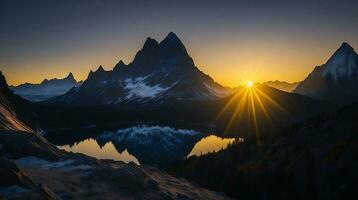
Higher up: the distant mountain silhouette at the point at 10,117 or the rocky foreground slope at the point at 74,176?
the distant mountain silhouette at the point at 10,117

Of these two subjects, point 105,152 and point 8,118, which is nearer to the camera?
point 8,118

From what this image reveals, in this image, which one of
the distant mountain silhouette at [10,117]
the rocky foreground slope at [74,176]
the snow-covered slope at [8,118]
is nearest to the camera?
the rocky foreground slope at [74,176]

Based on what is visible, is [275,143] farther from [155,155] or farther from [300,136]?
[155,155]

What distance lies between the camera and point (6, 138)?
53.5 m

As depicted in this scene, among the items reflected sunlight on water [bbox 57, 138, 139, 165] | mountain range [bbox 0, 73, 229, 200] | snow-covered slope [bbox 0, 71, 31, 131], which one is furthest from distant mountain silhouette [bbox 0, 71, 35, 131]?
reflected sunlight on water [bbox 57, 138, 139, 165]

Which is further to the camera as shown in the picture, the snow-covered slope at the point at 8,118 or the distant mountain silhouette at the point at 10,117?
the distant mountain silhouette at the point at 10,117

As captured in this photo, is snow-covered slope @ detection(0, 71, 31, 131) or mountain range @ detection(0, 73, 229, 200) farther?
snow-covered slope @ detection(0, 71, 31, 131)

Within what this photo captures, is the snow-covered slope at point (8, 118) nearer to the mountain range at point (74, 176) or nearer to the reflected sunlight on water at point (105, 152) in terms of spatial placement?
the mountain range at point (74, 176)

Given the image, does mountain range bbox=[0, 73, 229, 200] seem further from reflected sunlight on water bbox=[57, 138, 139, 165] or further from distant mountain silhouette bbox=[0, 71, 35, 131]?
reflected sunlight on water bbox=[57, 138, 139, 165]

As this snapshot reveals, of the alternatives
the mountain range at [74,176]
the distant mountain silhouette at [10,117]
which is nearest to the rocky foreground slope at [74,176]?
the mountain range at [74,176]

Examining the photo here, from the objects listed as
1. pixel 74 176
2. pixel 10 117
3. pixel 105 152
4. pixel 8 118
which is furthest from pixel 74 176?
pixel 105 152

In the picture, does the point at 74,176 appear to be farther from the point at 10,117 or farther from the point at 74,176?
the point at 10,117

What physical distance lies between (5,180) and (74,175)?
12.9 m

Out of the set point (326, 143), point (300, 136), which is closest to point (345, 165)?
point (326, 143)
